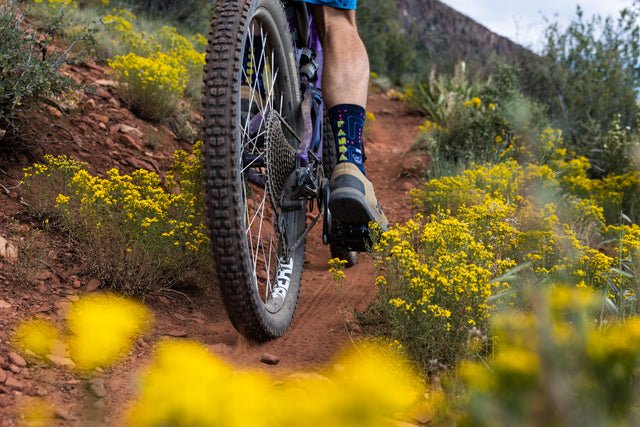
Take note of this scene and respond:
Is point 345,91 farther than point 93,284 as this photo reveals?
Yes

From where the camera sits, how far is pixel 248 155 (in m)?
1.87

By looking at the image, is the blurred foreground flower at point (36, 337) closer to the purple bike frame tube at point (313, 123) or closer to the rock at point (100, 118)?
the purple bike frame tube at point (313, 123)

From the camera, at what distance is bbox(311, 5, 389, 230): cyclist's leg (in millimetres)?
2189

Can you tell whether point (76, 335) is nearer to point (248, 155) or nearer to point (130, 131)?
point (248, 155)

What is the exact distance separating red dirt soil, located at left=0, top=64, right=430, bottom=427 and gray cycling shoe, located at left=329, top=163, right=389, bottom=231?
0.32 meters

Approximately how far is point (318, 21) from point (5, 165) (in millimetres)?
→ 1538

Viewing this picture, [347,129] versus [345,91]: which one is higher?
[345,91]

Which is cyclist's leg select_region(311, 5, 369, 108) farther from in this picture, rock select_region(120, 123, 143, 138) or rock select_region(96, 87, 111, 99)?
rock select_region(96, 87, 111, 99)

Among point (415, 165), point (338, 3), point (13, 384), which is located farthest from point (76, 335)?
point (415, 165)

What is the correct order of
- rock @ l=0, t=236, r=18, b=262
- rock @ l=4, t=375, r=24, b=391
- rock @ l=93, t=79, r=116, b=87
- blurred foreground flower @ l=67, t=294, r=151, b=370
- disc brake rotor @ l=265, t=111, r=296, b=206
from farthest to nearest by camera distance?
rock @ l=93, t=79, r=116, b=87
rock @ l=0, t=236, r=18, b=262
disc brake rotor @ l=265, t=111, r=296, b=206
rock @ l=4, t=375, r=24, b=391
blurred foreground flower @ l=67, t=294, r=151, b=370

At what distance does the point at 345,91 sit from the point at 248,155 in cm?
60

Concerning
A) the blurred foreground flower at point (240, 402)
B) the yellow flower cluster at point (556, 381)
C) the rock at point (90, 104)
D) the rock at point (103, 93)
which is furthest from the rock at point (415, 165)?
the blurred foreground flower at point (240, 402)

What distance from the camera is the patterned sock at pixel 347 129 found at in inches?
88.0

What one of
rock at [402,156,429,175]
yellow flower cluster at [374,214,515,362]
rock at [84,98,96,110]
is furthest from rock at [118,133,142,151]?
rock at [402,156,429,175]
